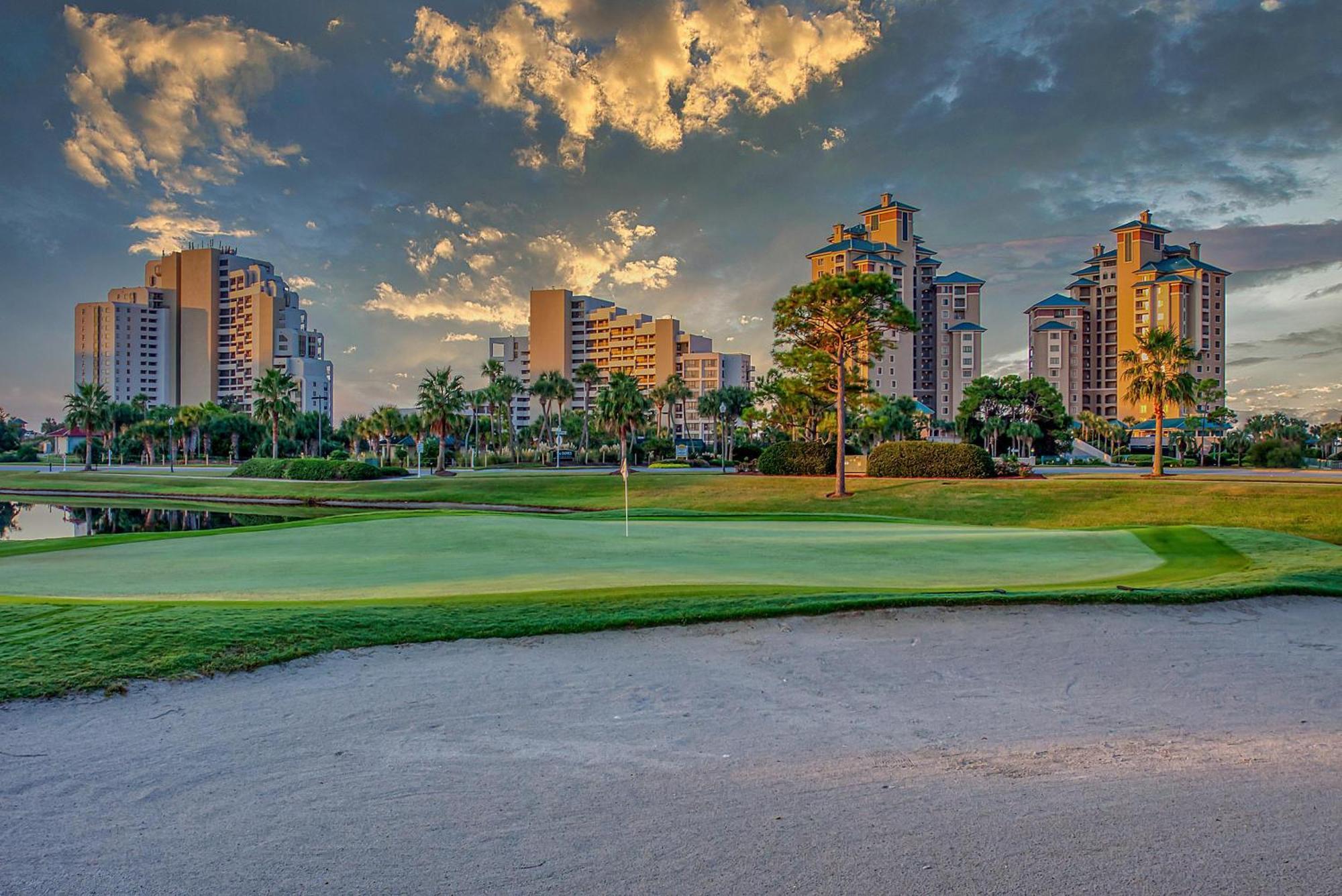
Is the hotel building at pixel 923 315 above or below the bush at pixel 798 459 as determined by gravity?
above

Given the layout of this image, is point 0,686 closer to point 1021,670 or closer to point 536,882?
point 536,882

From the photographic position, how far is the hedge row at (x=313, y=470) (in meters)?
66.7

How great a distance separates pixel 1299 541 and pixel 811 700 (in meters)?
18.5

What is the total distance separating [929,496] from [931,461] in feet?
21.8

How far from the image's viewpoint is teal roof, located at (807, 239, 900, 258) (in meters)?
139

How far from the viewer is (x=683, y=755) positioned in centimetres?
544

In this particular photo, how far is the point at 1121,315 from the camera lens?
15638cm

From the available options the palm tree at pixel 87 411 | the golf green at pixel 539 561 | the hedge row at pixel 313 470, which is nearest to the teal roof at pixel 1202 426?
the hedge row at pixel 313 470

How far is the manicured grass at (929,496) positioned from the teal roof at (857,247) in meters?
92.7

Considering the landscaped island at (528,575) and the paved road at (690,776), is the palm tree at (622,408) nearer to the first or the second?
the landscaped island at (528,575)

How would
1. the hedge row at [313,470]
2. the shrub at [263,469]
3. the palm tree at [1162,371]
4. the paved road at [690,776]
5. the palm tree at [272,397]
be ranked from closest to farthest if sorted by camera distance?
the paved road at [690,776]
the palm tree at [1162,371]
the hedge row at [313,470]
the shrub at [263,469]
the palm tree at [272,397]

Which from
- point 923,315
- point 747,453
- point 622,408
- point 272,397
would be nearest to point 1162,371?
point 747,453

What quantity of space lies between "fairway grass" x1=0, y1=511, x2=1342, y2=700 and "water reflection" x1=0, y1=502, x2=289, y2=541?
20.7m

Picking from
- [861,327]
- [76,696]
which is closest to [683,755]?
[76,696]
